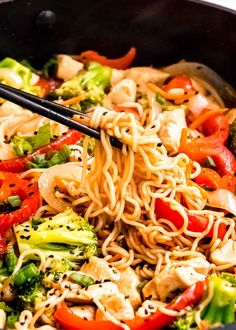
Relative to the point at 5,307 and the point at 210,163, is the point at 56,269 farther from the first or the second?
the point at 210,163

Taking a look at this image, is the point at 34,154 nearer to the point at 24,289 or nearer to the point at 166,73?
the point at 24,289

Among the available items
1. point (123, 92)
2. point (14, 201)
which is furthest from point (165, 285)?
point (123, 92)

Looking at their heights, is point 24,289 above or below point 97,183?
below

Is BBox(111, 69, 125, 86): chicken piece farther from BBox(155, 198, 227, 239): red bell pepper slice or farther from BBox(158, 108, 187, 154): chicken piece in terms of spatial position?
BBox(155, 198, 227, 239): red bell pepper slice

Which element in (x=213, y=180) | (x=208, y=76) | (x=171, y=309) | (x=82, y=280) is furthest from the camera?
(x=208, y=76)

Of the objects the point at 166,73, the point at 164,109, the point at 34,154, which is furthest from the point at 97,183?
the point at 166,73

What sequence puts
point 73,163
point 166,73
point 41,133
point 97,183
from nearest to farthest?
point 97,183
point 73,163
point 41,133
point 166,73
